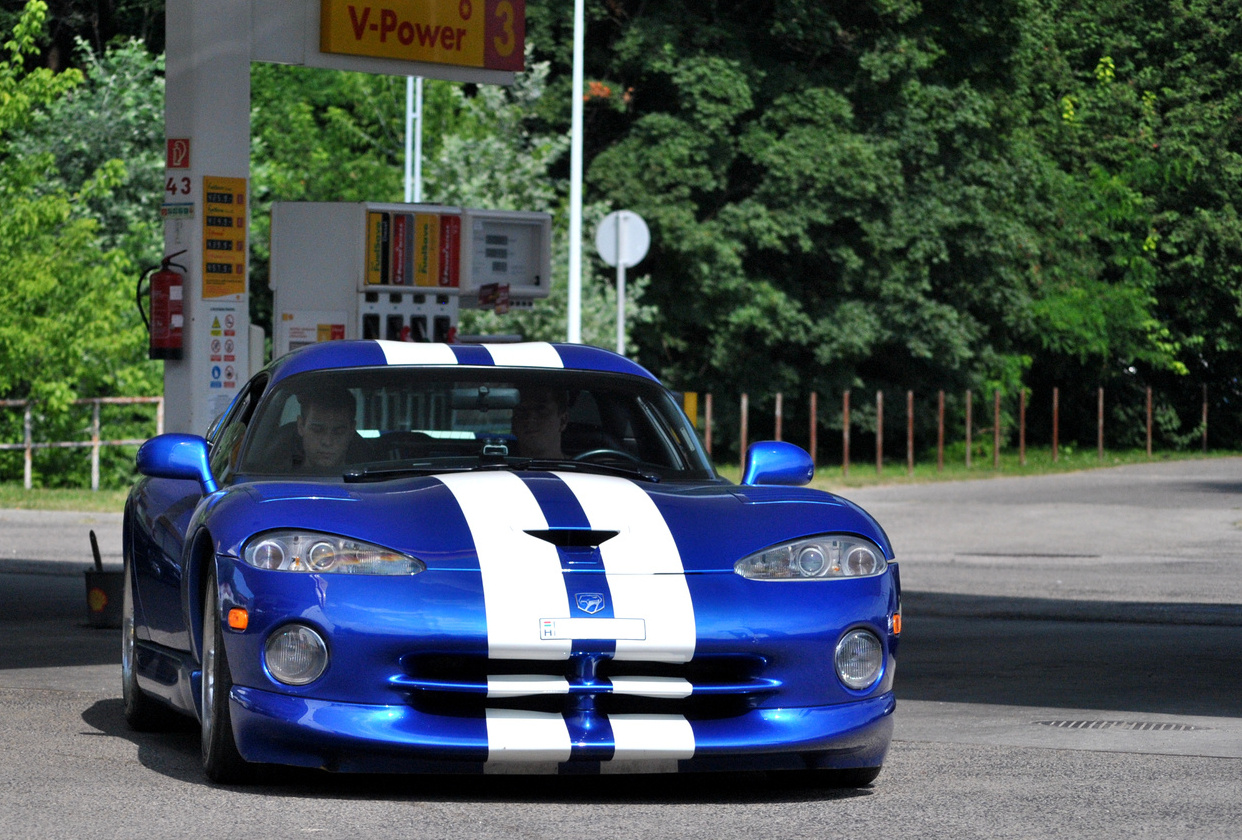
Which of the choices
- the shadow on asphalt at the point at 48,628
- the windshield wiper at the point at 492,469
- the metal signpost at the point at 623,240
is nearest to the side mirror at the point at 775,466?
the windshield wiper at the point at 492,469

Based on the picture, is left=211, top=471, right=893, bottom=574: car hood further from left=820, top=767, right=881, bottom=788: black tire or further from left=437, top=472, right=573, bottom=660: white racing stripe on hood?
left=820, top=767, right=881, bottom=788: black tire

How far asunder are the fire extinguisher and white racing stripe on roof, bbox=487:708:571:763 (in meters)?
7.45

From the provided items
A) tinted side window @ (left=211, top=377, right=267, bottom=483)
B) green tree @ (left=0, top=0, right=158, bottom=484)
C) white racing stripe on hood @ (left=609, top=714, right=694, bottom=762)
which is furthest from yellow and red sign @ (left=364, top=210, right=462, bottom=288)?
green tree @ (left=0, top=0, right=158, bottom=484)

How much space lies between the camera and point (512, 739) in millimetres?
5672

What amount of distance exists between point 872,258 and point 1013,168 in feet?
12.8

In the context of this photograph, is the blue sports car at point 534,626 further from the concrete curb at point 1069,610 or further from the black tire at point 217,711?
the concrete curb at point 1069,610

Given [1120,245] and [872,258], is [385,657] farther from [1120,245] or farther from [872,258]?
[1120,245]

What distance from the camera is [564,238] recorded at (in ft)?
118

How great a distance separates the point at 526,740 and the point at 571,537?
0.60 meters

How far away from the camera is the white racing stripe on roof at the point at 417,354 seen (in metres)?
7.29

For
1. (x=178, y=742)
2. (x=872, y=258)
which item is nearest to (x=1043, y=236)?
(x=872, y=258)

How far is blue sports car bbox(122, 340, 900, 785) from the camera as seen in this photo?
18.6ft

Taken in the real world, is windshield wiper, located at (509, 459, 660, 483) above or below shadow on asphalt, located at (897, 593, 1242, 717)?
above

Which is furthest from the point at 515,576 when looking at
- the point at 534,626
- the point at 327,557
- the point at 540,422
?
the point at 540,422
